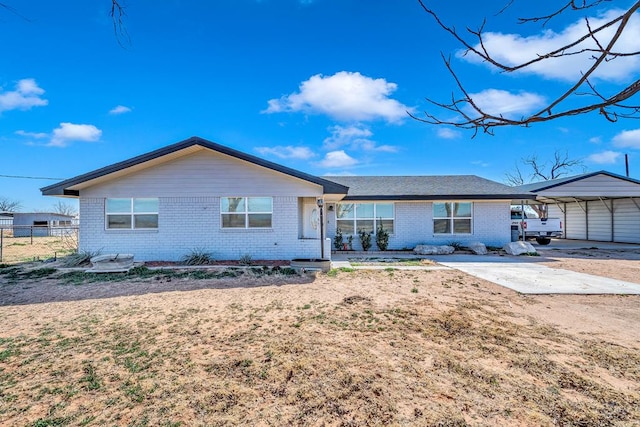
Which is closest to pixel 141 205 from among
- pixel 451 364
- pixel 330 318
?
pixel 330 318

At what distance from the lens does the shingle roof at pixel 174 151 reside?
35.3 feet

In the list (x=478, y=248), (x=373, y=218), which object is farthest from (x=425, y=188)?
(x=478, y=248)

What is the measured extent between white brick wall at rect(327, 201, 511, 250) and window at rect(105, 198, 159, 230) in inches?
293

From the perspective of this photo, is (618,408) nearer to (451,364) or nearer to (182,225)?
(451,364)

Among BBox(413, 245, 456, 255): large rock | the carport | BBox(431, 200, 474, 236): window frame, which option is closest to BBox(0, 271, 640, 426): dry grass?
BBox(413, 245, 456, 255): large rock

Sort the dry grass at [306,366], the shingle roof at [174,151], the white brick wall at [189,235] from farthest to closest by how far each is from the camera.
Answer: the white brick wall at [189,235], the shingle roof at [174,151], the dry grass at [306,366]

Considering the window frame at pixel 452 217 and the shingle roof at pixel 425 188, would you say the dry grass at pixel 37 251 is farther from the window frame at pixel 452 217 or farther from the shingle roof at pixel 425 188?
the window frame at pixel 452 217

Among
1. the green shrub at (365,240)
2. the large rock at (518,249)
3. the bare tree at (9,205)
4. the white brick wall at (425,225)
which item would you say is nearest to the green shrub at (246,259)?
the white brick wall at (425,225)

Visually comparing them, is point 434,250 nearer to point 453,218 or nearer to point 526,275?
point 453,218

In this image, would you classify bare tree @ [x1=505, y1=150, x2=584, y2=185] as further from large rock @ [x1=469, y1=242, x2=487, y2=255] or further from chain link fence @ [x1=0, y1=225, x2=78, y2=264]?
chain link fence @ [x1=0, y1=225, x2=78, y2=264]

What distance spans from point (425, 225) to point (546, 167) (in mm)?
30867

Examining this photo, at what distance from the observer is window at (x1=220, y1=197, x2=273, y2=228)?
38.9 feet

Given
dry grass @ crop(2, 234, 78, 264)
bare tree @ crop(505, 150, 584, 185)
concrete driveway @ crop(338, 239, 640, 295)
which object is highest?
bare tree @ crop(505, 150, 584, 185)

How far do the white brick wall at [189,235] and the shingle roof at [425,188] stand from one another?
13.3 ft
